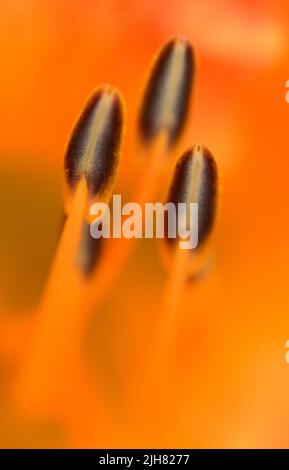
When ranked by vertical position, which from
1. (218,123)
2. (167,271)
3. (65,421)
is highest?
(218,123)

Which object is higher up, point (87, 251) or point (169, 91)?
point (169, 91)

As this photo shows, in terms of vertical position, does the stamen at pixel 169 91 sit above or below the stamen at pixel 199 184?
above

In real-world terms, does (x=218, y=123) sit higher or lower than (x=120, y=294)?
higher

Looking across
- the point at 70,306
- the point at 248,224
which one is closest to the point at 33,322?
the point at 70,306

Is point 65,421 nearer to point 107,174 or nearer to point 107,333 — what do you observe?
point 107,333

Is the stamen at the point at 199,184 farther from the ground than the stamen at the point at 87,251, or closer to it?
farther from the ground

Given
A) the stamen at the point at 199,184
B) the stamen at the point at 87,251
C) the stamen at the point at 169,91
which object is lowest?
the stamen at the point at 87,251
